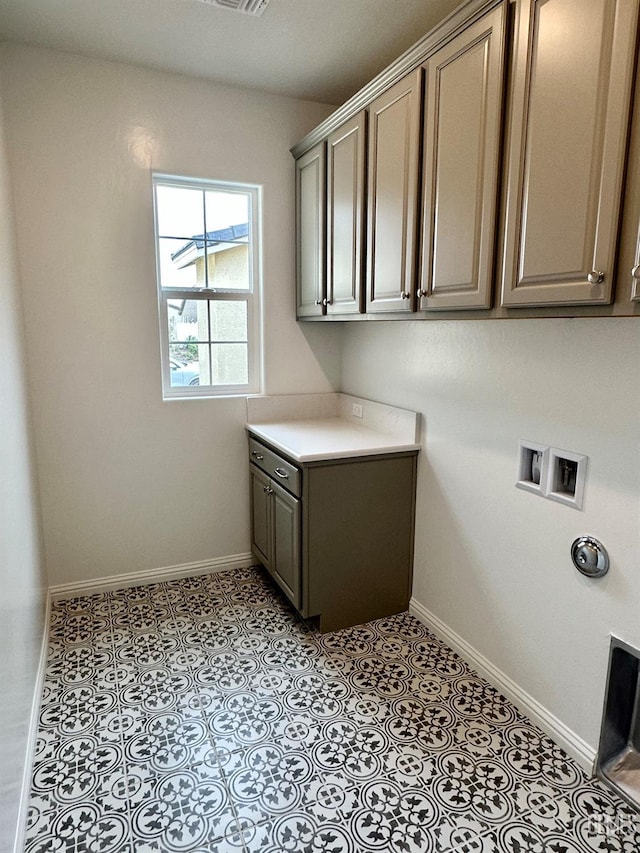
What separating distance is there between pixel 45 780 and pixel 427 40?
2829mm

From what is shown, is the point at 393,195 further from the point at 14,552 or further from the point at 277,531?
the point at 14,552

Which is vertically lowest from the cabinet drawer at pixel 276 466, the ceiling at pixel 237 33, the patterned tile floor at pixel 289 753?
the patterned tile floor at pixel 289 753

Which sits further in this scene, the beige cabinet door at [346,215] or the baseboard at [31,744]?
the beige cabinet door at [346,215]

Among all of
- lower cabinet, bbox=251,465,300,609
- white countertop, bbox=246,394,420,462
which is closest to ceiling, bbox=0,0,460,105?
white countertop, bbox=246,394,420,462

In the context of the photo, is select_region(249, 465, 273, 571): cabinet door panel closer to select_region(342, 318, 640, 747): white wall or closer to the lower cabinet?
the lower cabinet

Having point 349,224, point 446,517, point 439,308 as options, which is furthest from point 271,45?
point 446,517

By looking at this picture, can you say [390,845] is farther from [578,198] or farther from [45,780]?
[578,198]

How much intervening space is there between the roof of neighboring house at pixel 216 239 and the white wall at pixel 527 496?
108 centimetres

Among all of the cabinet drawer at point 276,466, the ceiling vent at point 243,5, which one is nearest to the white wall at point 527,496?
the cabinet drawer at point 276,466

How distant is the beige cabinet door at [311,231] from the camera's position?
2725 millimetres

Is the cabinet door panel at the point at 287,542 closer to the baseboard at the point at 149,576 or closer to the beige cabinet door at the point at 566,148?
the baseboard at the point at 149,576

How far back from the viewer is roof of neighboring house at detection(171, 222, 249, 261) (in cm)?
293

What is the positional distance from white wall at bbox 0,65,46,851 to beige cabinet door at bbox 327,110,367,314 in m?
1.43

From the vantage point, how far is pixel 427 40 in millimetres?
1850
